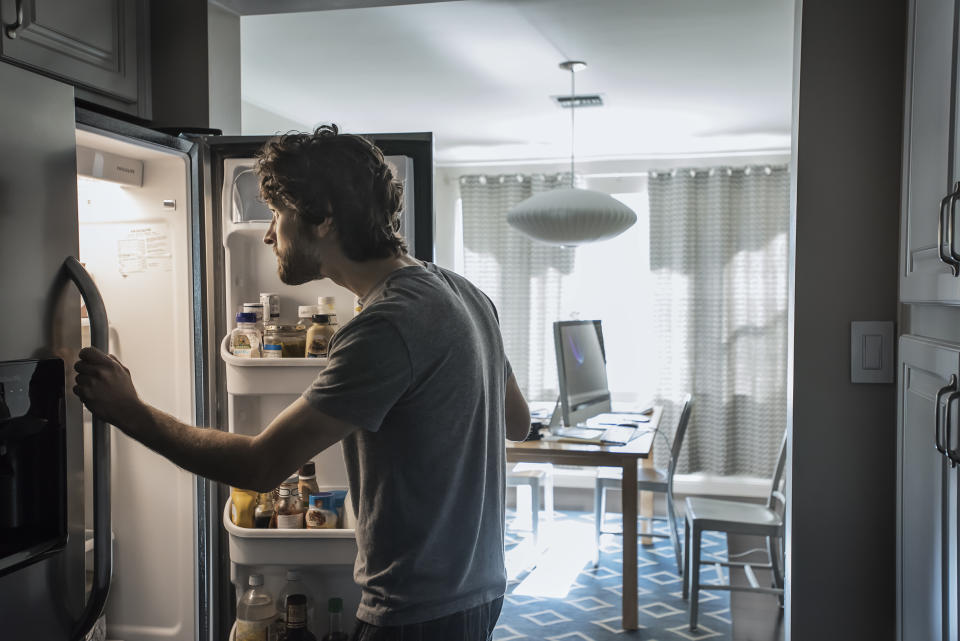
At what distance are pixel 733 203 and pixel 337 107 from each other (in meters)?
2.73

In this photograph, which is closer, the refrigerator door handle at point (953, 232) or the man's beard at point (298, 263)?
the refrigerator door handle at point (953, 232)

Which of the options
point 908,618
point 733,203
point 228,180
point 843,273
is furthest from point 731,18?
point 733,203

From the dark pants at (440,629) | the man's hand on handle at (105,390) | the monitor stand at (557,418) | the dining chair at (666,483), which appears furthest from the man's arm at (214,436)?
the dining chair at (666,483)

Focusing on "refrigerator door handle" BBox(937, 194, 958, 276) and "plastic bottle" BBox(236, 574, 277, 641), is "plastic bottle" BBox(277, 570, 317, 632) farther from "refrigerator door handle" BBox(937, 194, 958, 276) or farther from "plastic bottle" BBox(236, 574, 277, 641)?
"refrigerator door handle" BBox(937, 194, 958, 276)

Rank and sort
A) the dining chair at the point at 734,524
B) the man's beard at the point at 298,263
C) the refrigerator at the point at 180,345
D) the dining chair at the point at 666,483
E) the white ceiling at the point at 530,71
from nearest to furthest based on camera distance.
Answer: the man's beard at the point at 298,263 < the refrigerator at the point at 180,345 < the white ceiling at the point at 530,71 < the dining chair at the point at 734,524 < the dining chair at the point at 666,483

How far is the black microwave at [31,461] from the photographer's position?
1126 mm

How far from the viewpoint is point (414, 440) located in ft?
3.88

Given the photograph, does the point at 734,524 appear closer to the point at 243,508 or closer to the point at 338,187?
the point at 243,508

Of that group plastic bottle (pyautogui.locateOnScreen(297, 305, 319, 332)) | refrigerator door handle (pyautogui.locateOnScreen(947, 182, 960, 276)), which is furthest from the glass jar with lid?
refrigerator door handle (pyautogui.locateOnScreen(947, 182, 960, 276))

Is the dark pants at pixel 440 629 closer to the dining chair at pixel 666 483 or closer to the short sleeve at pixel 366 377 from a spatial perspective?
the short sleeve at pixel 366 377

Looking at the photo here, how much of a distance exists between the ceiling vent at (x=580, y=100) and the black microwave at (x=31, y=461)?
323 cm

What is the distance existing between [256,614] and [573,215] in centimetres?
231

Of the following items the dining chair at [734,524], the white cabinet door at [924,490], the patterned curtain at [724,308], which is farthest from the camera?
the patterned curtain at [724,308]

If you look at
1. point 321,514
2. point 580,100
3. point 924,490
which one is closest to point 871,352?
point 924,490
